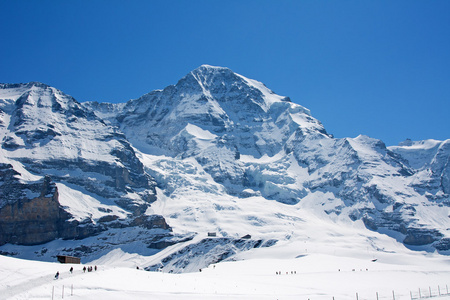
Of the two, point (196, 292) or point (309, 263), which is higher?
point (309, 263)

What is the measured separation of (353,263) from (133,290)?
97.5 m

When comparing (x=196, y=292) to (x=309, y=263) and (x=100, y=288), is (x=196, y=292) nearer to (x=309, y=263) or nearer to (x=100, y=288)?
(x=100, y=288)

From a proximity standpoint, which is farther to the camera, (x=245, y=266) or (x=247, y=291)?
(x=245, y=266)

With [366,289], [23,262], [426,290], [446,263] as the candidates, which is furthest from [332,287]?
[446,263]

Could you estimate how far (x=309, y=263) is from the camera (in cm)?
14625

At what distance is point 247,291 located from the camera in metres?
73.9

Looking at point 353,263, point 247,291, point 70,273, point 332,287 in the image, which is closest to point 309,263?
point 353,263

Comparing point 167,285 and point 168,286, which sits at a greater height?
point 167,285

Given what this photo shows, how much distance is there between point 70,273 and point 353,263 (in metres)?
96.3

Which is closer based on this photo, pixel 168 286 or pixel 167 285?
pixel 168 286

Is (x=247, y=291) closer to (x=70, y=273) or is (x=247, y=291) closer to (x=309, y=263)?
(x=70, y=273)

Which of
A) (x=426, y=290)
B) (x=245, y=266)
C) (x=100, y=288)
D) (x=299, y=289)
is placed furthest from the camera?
(x=245, y=266)

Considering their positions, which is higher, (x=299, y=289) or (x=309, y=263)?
(x=309, y=263)

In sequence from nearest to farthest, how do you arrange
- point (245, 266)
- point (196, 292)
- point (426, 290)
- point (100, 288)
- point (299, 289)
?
point (100, 288) → point (196, 292) → point (299, 289) → point (426, 290) → point (245, 266)
